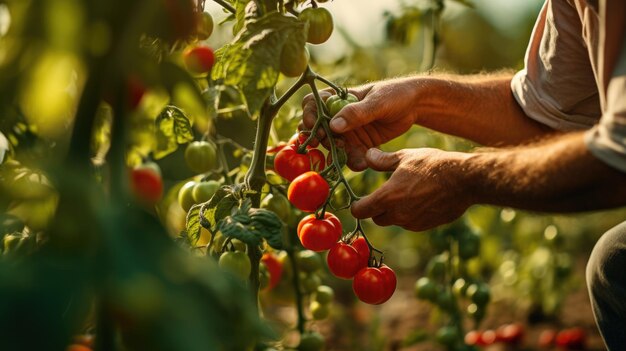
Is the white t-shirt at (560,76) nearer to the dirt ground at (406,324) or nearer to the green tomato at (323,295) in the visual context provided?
the green tomato at (323,295)

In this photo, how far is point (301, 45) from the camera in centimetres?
113

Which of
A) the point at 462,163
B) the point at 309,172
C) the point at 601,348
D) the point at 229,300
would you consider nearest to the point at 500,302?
the point at 601,348

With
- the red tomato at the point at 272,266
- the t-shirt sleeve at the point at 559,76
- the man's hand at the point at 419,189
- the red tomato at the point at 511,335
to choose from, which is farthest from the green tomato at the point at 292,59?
the red tomato at the point at 511,335

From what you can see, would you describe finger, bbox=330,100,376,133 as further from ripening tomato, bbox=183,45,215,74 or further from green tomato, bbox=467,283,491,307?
green tomato, bbox=467,283,491,307

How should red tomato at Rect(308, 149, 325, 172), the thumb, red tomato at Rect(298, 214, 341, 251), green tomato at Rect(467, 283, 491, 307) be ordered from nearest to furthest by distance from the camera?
1. red tomato at Rect(298, 214, 341, 251)
2. red tomato at Rect(308, 149, 325, 172)
3. the thumb
4. green tomato at Rect(467, 283, 491, 307)

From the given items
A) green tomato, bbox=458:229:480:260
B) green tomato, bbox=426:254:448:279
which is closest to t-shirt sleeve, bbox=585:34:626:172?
green tomato, bbox=458:229:480:260

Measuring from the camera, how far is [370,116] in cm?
147

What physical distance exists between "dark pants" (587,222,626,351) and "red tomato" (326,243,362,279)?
0.74 m

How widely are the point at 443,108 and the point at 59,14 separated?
5.00ft

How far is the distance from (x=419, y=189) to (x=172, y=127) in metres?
0.52

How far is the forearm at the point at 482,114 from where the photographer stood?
1951 mm

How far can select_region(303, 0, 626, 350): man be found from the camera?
1223mm

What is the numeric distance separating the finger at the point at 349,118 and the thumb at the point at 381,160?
8cm

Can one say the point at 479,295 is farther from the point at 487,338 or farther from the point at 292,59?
the point at 292,59
